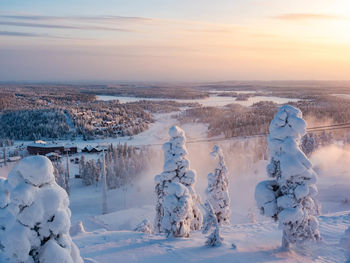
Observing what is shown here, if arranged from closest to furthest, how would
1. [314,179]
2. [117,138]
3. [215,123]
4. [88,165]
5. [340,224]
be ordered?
[314,179]
[340,224]
[88,165]
[117,138]
[215,123]

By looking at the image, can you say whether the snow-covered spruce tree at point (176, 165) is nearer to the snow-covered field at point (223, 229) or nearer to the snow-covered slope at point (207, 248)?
the snow-covered slope at point (207, 248)

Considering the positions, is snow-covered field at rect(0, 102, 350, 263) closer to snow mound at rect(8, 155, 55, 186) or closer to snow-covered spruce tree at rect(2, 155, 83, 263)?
snow-covered spruce tree at rect(2, 155, 83, 263)

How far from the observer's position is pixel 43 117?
111938mm

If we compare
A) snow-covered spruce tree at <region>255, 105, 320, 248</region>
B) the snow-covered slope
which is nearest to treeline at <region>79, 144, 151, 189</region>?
the snow-covered slope

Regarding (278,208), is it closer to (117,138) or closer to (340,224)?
(340,224)

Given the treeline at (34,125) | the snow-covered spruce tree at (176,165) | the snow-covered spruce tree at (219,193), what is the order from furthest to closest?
the treeline at (34,125) → the snow-covered spruce tree at (219,193) → the snow-covered spruce tree at (176,165)

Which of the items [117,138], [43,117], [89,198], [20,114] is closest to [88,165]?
[89,198]

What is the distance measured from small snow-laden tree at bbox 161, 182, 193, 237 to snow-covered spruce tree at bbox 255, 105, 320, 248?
3823 mm

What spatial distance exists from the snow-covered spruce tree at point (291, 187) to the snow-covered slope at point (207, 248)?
833mm

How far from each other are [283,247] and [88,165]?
141ft

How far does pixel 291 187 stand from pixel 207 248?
4.53 m

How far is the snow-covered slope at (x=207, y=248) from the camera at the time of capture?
12016 millimetres

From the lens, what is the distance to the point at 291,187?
12.3 metres

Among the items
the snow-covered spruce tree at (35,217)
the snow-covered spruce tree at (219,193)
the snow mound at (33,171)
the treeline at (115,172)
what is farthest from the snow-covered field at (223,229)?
the snow mound at (33,171)
